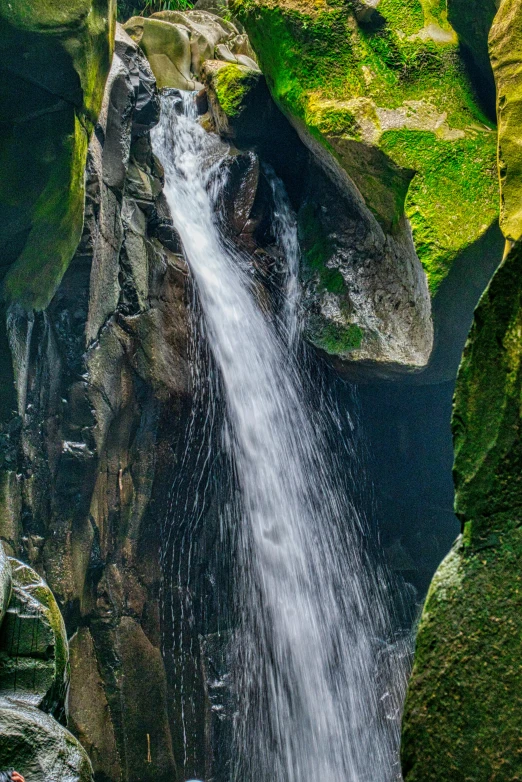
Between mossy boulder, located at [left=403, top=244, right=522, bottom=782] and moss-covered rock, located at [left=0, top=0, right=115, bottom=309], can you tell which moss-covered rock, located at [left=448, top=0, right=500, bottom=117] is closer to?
moss-covered rock, located at [left=0, top=0, right=115, bottom=309]

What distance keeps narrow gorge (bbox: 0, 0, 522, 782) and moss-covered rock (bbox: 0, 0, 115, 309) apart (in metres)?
0.02

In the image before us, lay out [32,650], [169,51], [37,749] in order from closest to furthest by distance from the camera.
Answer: [37,749]
[32,650]
[169,51]

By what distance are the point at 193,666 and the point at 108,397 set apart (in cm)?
283

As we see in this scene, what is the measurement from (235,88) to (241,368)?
12.9 feet

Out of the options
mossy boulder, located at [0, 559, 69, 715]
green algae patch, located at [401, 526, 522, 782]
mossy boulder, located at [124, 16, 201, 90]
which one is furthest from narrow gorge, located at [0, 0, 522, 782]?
mossy boulder, located at [124, 16, 201, 90]

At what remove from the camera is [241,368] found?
24.3ft

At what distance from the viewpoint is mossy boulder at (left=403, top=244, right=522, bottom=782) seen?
168 cm

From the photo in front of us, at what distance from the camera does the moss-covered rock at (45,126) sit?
3.99 meters

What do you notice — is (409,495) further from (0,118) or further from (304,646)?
(0,118)

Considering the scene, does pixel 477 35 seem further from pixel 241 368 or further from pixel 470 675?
pixel 470 675

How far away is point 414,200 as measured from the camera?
6.20m

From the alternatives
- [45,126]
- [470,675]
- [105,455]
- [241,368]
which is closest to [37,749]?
[470,675]

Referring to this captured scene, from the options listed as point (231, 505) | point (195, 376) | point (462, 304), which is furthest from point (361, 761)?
point (462, 304)

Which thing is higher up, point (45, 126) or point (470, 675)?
point (45, 126)
